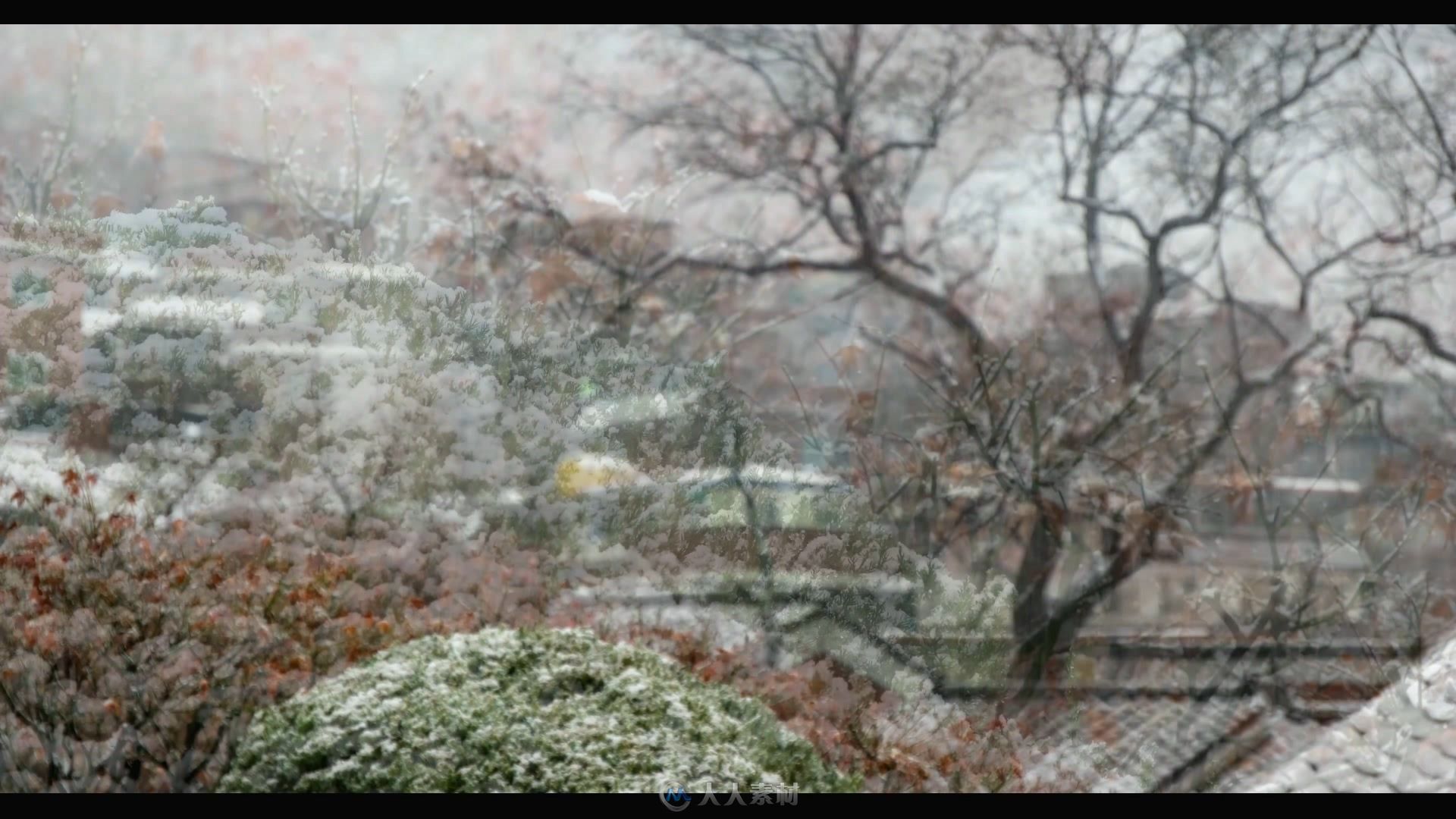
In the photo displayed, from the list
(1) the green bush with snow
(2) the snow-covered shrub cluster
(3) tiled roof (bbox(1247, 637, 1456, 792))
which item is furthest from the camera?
(3) tiled roof (bbox(1247, 637, 1456, 792))

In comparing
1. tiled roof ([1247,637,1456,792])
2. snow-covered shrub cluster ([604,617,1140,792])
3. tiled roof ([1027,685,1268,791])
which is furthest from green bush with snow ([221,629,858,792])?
tiled roof ([1247,637,1456,792])

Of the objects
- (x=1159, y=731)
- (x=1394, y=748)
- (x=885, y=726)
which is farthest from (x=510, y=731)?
(x=1394, y=748)

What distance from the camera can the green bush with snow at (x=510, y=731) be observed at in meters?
2.77

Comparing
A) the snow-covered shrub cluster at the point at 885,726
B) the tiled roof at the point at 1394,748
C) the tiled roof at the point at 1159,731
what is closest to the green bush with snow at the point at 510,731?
the snow-covered shrub cluster at the point at 885,726

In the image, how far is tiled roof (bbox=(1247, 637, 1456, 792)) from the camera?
12.9ft

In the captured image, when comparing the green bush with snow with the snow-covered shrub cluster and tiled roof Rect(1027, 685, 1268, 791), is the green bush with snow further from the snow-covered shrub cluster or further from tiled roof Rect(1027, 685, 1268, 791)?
tiled roof Rect(1027, 685, 1268, 791)

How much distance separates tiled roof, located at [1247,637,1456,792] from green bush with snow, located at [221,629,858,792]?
1873 mm

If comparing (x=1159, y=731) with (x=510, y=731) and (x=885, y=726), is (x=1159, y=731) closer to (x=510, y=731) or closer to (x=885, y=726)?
(x=885, y=726)

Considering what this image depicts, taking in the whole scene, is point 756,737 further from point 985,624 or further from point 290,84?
point 290,84

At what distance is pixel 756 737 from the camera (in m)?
3.05

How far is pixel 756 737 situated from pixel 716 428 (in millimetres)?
1258

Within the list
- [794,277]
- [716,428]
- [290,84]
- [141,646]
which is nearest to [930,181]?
[794,277]

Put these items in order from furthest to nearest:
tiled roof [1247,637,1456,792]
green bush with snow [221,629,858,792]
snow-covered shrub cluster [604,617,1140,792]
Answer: tiled roof [1247,637,1456,792], snow-covered shrub cluster [604,617,1140,792], green bush with snow [221,629,858,792]

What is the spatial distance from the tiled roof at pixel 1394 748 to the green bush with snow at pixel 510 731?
1873 millimetres
